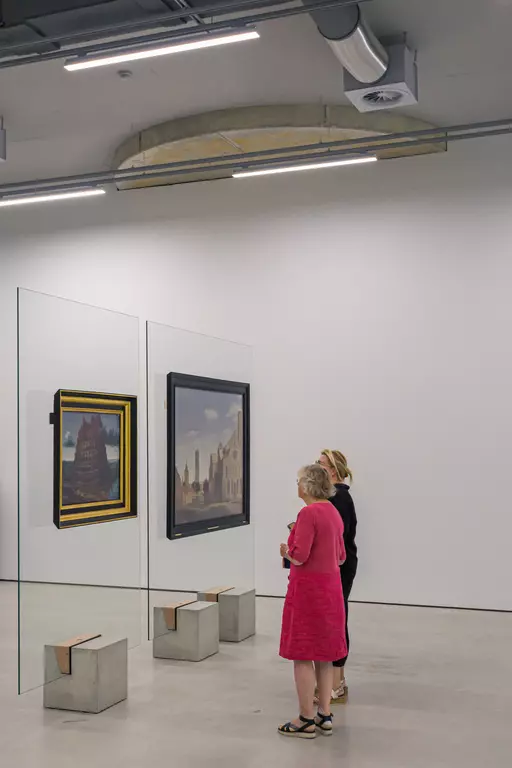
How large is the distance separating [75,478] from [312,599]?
1.76m

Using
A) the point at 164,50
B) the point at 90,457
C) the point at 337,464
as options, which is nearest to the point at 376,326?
the point at 337,464

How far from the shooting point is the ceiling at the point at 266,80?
6.89 m

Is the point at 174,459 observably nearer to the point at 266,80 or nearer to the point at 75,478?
the point at 75,478

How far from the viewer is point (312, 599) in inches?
192

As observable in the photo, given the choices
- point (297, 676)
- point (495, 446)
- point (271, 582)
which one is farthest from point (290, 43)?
point (271, 582)

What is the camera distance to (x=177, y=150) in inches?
368

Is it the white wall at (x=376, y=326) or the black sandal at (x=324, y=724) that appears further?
the white wall at (x=376, y=326)

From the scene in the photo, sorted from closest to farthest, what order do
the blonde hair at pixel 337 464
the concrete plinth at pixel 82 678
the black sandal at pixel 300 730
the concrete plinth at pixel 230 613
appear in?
the black sandal at pixel 300 730 → the concrete plinth at pixel 82 678 → the blonde hair at pixel 337 464 → the concrete plinth at pixel 230 613

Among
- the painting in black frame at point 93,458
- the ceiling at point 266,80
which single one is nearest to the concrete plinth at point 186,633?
the painting in black frame at point 93,458

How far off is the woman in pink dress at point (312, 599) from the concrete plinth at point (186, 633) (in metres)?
1.76

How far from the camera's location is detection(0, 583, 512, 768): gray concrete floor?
4.66 metres

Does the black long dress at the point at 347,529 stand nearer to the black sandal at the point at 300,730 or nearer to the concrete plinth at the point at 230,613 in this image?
the black sandal at the point at 300,730

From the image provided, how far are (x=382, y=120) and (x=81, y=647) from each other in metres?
5.79

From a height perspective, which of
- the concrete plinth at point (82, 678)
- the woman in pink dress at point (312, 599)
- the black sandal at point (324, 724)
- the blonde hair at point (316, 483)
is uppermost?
the blonde hair at point (316, 483)
